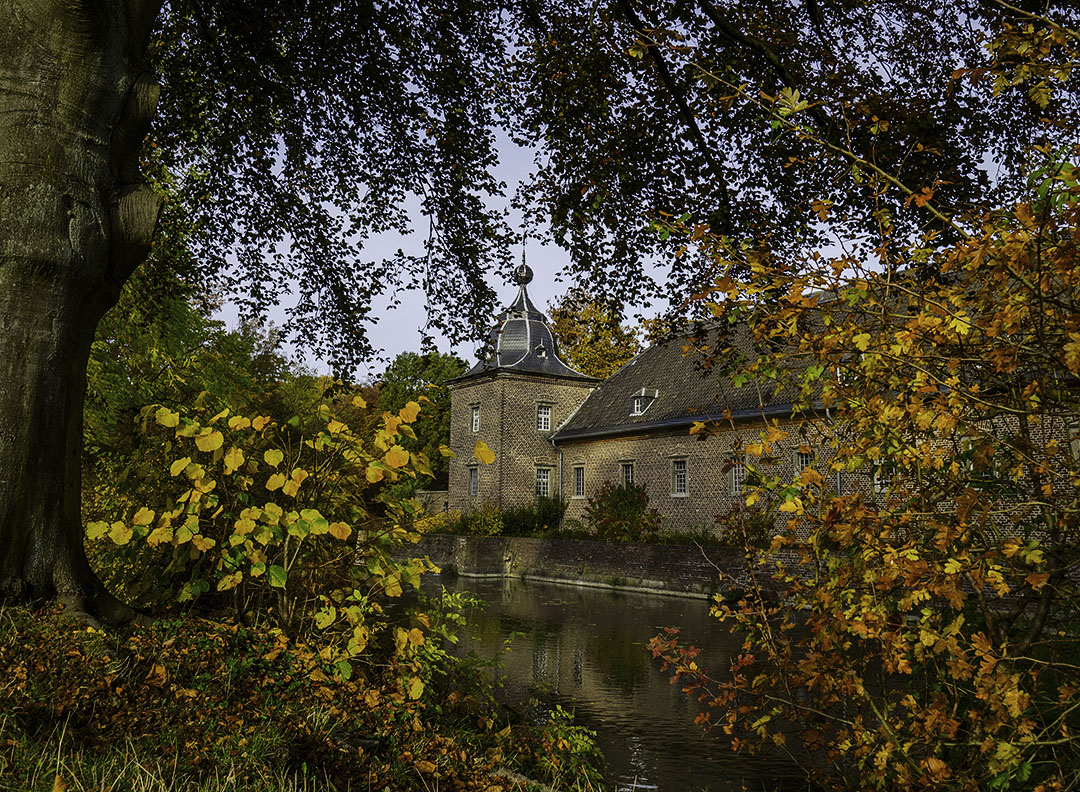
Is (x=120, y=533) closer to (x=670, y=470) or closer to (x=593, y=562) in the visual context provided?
(x=593, y=562)

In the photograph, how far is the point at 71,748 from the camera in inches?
110

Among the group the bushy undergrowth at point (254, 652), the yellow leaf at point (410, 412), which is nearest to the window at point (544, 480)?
the bushy undergrowth at point (254, 652)

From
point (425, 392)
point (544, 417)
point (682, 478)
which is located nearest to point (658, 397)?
point (682, 478)

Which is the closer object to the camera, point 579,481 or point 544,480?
point 579,481

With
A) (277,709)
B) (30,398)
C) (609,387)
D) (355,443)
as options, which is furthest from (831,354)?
(609,387)

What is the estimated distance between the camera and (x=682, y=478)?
1200 inches

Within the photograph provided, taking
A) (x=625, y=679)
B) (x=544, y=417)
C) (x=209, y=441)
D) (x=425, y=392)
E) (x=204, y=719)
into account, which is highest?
(x=425, y=392)

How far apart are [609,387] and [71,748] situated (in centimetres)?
3466

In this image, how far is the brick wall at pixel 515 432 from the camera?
3744cm

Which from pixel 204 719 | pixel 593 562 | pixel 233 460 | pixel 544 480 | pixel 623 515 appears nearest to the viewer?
pixel 204 719

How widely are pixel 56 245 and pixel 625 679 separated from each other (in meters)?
8.93

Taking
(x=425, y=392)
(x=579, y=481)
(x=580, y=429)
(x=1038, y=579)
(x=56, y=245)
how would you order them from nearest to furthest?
1. (x=1038, y=579)
2. (x=56, y=245)
3. (x=580, y=429)
4. (x=579, y=481)
5. (x=425, y=392)

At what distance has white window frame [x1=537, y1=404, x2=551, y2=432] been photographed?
3853cm

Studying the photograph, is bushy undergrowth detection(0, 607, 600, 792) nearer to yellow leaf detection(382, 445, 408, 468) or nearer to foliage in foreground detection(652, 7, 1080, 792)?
yellow leaf detection(382, 445, 408, 468)
